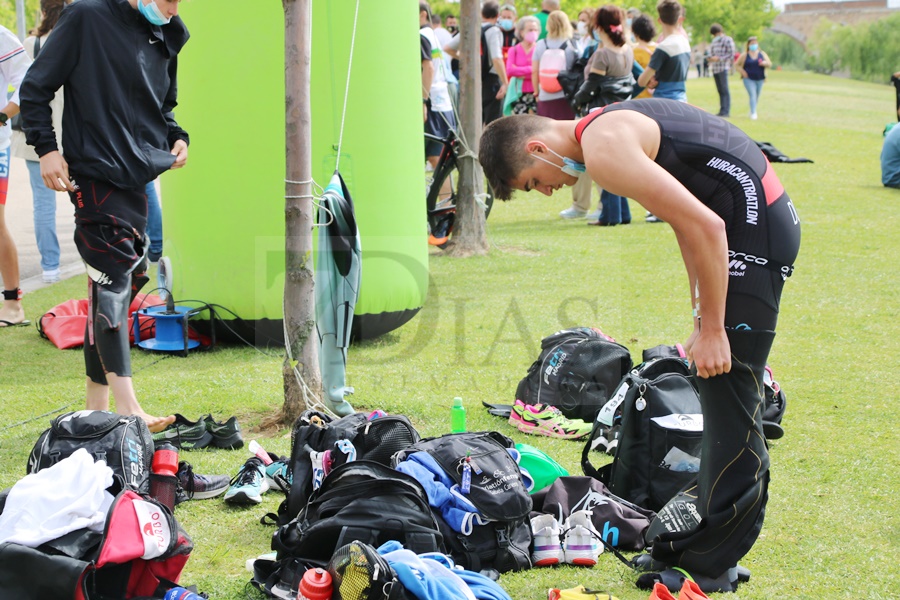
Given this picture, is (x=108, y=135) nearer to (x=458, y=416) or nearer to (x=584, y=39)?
(x=458, y=416)

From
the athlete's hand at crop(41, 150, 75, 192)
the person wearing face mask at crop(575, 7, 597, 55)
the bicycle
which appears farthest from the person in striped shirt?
the athlete's hand at crop(41, 150, 75, 192)

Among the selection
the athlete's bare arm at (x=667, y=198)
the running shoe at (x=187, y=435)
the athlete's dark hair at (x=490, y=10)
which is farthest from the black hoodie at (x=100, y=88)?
the athlete's dark hair at (x=490, y=10)

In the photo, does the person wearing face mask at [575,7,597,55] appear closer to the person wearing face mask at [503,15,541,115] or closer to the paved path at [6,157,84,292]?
the person wearing face mask at [503,15,541,115]

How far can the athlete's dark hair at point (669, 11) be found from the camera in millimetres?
10258

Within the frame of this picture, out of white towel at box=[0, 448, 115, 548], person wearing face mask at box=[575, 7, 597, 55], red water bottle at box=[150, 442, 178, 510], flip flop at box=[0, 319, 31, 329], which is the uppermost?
person wearing face mask at box=[575, 7, 597, 55]

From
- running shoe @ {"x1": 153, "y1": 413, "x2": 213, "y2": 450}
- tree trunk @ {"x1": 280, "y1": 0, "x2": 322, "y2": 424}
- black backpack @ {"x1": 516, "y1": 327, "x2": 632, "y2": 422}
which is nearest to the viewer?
running shoe @ {"x1": 153, "y1": 413, "x2": 213, "y2": 450}

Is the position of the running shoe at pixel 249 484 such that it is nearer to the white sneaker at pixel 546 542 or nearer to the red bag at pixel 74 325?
the white sneaker at pixel 546 542

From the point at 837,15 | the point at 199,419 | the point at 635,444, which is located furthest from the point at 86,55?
the point at 837,15

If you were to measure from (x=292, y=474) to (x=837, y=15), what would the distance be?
9537 centimetres

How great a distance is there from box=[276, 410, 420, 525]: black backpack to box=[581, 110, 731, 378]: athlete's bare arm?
4.24ft

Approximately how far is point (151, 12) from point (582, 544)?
3027mm

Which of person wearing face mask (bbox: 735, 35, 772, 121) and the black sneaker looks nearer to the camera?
the black sneaker

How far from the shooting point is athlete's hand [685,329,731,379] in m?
2.92

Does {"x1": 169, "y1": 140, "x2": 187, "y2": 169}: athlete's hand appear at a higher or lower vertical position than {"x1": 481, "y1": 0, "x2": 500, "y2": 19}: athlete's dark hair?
lower
